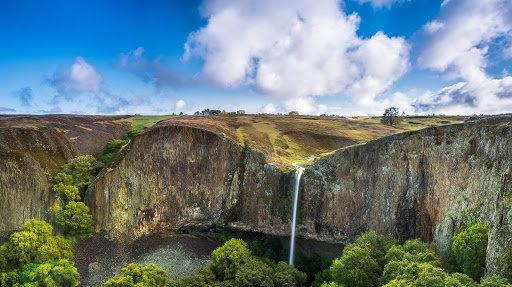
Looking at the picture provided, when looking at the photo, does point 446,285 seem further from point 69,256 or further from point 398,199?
point 69,256

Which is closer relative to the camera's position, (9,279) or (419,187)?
(9,279)

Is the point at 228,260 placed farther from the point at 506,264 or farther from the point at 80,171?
the point at 80,171

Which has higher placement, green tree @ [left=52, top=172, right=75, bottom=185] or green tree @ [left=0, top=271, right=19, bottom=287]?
green tree @ [left=52, top=172, right=75, bottom=185]

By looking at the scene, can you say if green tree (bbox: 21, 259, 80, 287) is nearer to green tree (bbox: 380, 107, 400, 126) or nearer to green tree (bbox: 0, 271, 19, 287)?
green tree (bbox: 0, 271, 19, 287)

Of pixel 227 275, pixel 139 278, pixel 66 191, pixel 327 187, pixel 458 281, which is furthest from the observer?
pixel 66 191

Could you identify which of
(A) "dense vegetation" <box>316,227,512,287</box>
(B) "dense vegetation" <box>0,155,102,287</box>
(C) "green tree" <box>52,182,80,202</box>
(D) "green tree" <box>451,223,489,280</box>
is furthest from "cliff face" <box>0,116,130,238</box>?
(D) "green tree" <box>451,223,489,280</box>

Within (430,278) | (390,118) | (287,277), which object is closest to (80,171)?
(287,277)
